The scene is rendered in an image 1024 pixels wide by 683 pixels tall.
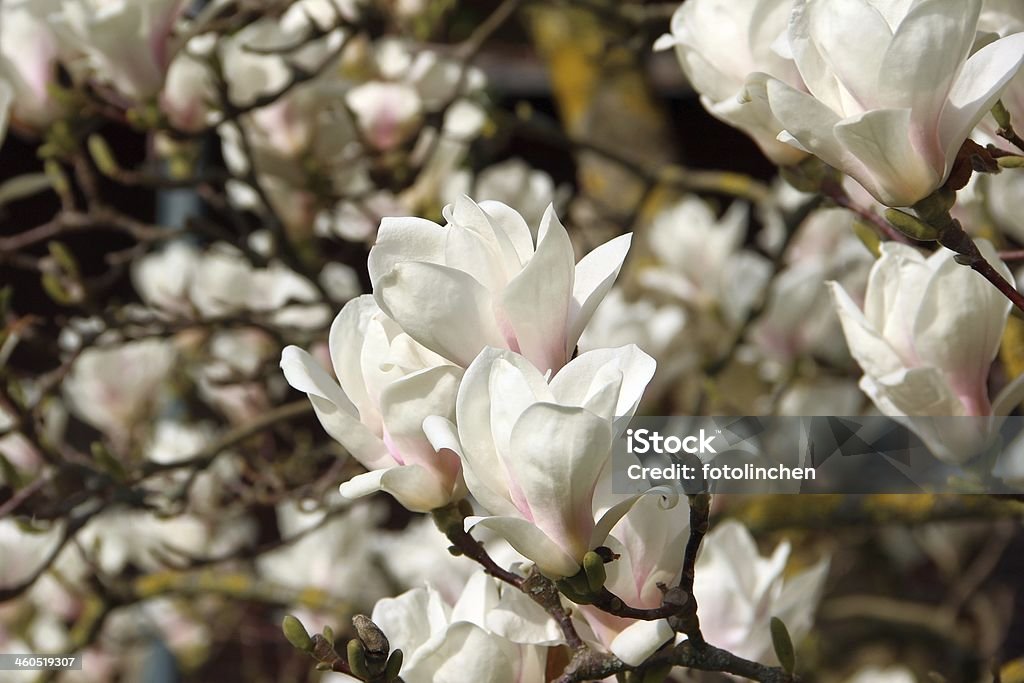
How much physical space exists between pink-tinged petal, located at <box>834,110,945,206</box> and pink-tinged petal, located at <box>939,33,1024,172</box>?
2cm

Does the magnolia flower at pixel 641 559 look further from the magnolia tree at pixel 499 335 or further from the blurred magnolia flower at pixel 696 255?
the blurred magnolia flower at pixel 696 255

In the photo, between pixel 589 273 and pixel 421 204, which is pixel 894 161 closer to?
pixel 589 273

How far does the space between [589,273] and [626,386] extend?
7cm

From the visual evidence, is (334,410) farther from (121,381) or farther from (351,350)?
(121,381)

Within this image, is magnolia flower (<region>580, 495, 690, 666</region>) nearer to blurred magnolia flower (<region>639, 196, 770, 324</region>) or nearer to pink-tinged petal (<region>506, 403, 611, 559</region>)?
pink-tinged petal (<region>506, 403, 611, 559</region>)

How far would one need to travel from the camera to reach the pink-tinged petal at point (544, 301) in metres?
0.45

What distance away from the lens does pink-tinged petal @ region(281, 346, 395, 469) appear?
50cm

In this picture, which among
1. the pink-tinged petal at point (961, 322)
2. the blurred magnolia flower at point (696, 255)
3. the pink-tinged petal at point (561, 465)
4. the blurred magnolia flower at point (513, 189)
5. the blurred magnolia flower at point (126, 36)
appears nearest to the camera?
the pink-tinged petal at point (561, 465)

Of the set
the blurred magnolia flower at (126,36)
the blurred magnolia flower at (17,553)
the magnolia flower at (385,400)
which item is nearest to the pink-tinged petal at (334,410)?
the magnolia flower at (385,400)

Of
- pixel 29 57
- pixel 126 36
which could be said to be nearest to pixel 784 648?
pixel 126 36

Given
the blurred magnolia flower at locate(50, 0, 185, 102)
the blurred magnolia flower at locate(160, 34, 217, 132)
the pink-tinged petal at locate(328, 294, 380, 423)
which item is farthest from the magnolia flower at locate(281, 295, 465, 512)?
the blurred magnolia flower at locate(160, 34, 217, 132)

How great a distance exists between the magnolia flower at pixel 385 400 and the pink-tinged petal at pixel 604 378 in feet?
0.20

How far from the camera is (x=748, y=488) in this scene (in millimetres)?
561

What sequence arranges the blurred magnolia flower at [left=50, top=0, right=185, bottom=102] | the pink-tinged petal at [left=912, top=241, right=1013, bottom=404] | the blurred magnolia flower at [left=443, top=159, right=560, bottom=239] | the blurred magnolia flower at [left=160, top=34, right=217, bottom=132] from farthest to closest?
the blurred magnolia flower at [left=443, top=159, right=560, bottom=239] < the blurred magnolia flower at [left=160, top=34, right=217, bottom=132] < the blurred magnolia flower at [left=50, top=0, right=185, bottom=102] < the pink-tinged petal at [left=912, top=241, right=1013, bottom=404]
